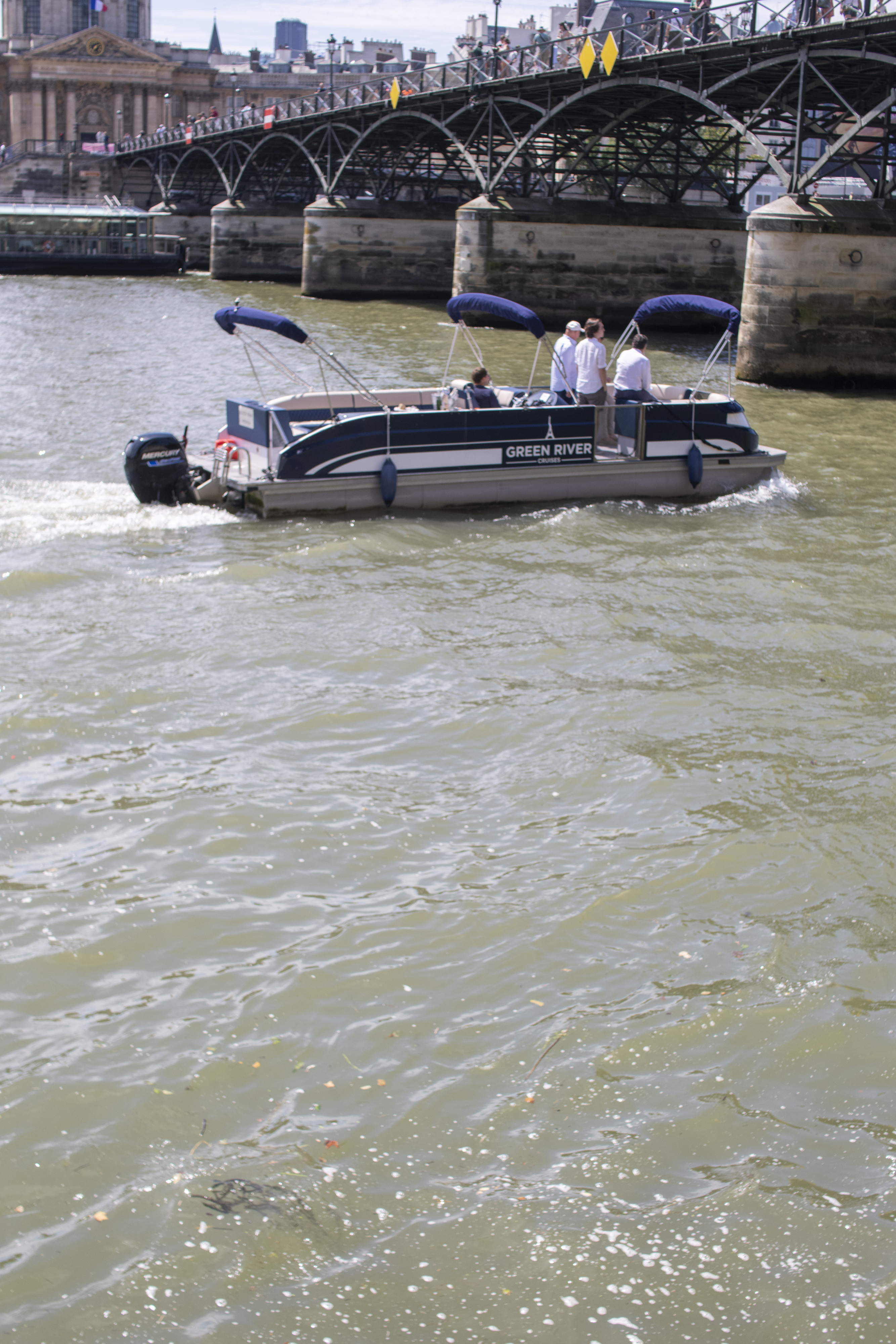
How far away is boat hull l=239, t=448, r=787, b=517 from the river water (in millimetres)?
1726

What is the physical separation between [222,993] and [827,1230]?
8.17 ft

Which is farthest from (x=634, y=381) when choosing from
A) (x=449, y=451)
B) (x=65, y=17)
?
(x=65, y=17)

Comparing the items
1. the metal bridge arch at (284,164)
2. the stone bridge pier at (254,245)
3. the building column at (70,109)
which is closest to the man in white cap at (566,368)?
the metal bridge arch at (284,164)

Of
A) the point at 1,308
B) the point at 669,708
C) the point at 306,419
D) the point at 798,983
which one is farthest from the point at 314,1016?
the point at 1,308

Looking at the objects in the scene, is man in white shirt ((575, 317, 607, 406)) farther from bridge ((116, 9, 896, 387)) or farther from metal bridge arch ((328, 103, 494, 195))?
metal bridge arch ((328, 103, 494, 195))

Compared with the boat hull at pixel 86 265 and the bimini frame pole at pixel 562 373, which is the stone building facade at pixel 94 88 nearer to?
the boat hull at pixel 86 265

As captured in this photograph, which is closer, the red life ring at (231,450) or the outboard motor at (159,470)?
the outboard motor at (159,470)

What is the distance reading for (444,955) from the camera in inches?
243

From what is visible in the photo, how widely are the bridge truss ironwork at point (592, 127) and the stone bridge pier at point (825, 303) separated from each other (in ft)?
5.45

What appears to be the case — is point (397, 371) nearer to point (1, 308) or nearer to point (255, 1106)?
point (1, 308)

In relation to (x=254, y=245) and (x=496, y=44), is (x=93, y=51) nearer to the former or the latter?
(x=254, y=245)

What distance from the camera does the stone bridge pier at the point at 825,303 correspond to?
27.2 m

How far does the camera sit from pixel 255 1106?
5.14 meters

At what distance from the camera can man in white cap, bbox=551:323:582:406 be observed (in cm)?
1589
